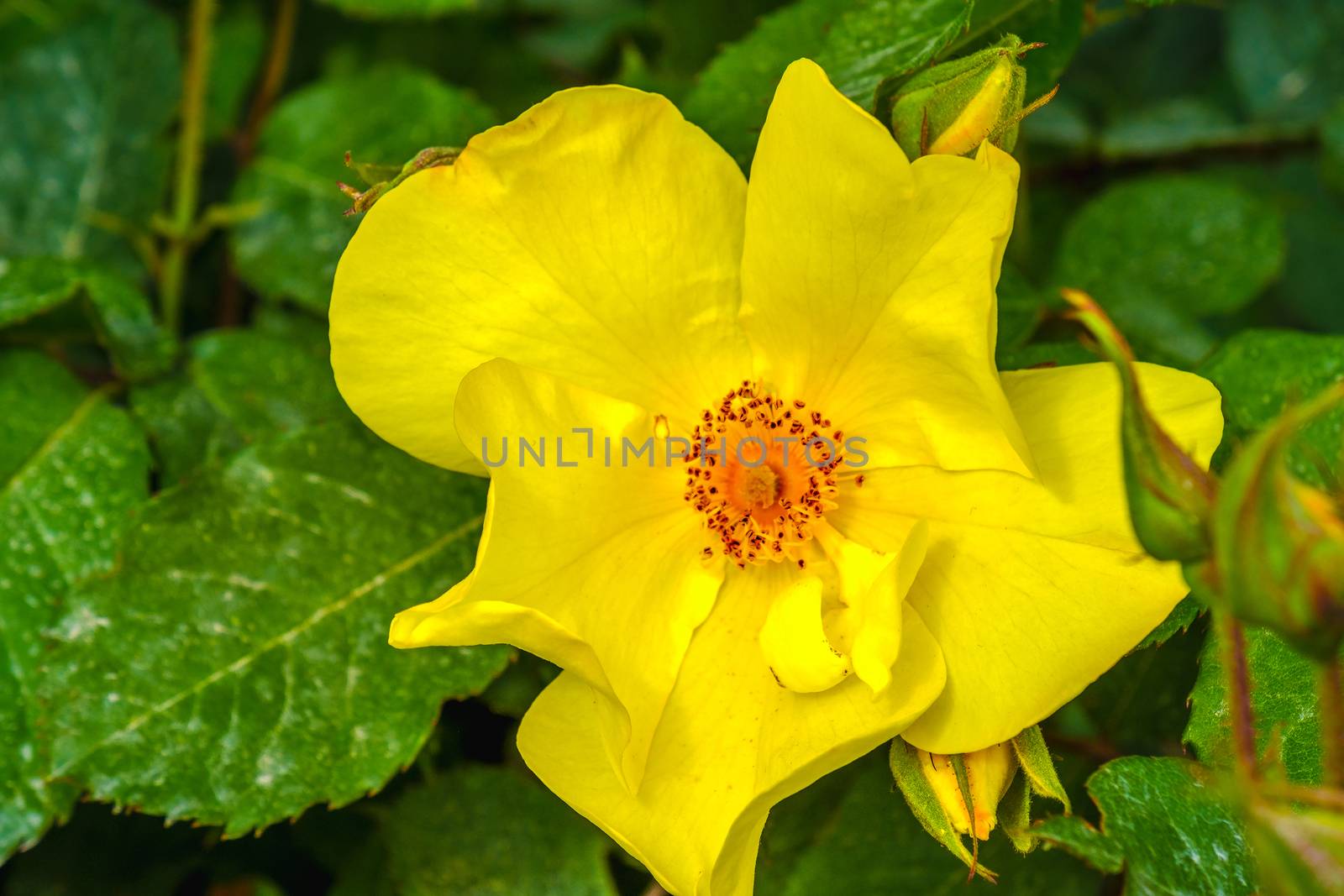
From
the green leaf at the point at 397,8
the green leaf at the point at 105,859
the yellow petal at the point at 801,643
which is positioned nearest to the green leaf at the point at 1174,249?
the yellow petal at the point at 801,643

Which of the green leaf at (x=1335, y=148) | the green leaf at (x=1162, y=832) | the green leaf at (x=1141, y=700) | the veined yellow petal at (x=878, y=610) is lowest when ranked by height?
the green leaf at (x=1141, y=700)

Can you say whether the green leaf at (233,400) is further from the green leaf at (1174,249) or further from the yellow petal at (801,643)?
the green leaf at (1174,249)

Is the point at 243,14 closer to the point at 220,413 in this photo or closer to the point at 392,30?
the point at 392,30

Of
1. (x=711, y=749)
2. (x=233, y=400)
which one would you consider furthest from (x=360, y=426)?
(x=711, y=749)

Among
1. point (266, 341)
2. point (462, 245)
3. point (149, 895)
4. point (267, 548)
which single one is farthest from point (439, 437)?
point (149, 895)

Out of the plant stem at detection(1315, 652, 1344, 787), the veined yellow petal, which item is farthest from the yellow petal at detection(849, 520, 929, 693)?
the plant stem at detection(1315, 652, 1344, 787)

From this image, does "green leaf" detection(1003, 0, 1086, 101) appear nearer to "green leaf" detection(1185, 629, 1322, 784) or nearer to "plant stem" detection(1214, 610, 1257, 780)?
"green leaf" detection(1185, 629, 1322, 784)
